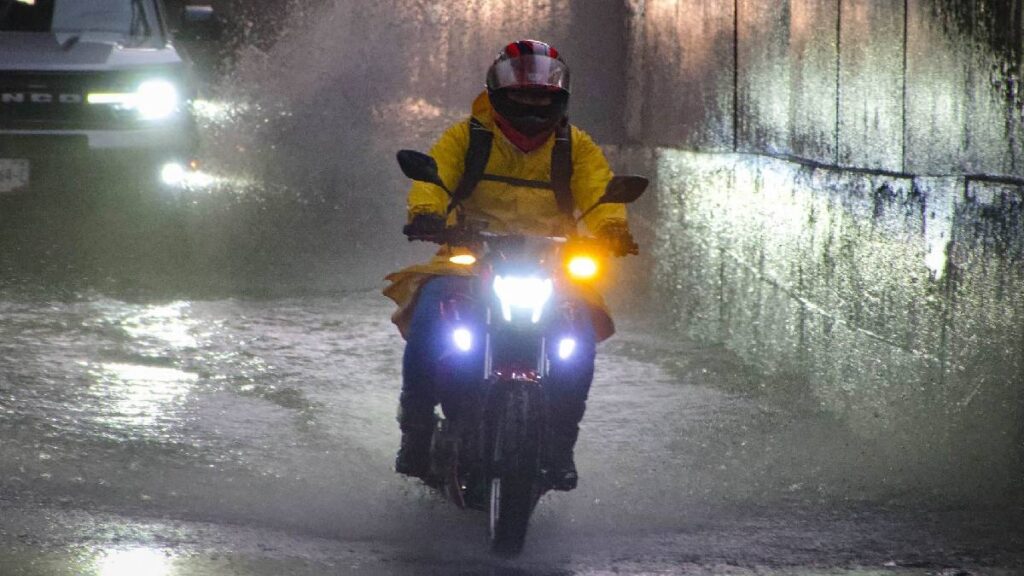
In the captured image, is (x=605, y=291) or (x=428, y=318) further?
(x=605, y=291)

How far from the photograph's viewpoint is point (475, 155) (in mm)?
6246

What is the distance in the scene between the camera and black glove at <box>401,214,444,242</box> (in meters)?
5.75

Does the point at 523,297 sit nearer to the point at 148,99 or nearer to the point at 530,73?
the point at 530,73

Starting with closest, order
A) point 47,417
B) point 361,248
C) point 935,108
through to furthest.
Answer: point 935,108, point 47,417, point 361,248

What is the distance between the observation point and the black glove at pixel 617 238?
589 cm

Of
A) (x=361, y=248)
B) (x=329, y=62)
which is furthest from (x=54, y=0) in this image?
(x=329, y=62)

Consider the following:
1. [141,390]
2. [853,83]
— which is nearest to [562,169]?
[853,83]

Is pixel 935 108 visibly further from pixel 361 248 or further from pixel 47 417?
pixel 361 248

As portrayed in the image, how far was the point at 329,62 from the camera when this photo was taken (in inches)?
697

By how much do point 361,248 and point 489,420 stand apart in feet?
30.4

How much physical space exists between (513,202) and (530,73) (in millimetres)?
507

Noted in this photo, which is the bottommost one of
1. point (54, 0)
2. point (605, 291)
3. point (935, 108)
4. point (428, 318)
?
point (605, 291)

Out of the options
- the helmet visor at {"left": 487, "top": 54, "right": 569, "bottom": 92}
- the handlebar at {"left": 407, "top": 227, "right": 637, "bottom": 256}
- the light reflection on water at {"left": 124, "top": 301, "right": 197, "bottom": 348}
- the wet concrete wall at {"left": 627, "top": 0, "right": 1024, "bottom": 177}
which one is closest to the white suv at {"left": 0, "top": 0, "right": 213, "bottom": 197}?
the light reflection on water at {"left": 124, "top": 301, "right": 197, "bottom": 348}

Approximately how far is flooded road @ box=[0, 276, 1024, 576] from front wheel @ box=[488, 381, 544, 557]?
0.15 meters
